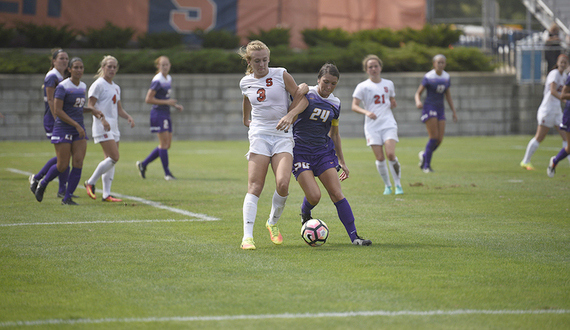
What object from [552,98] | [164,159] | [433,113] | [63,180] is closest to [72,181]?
[63,180]

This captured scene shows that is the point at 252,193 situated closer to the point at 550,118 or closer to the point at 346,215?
the point at 346,215

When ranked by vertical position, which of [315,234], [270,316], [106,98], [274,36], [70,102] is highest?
[274,36]

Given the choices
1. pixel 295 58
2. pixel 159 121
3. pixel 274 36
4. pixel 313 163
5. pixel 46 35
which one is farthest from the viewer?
pixel 274 36

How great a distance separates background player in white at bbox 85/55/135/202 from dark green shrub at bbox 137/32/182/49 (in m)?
16.2

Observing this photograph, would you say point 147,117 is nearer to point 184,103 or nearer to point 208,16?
point 184,103

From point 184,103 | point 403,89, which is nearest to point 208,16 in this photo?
point 184,103

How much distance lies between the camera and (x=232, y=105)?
2456cm

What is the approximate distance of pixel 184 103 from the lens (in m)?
24.4

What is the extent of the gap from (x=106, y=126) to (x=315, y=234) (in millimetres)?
4665

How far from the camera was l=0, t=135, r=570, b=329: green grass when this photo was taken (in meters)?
4.40

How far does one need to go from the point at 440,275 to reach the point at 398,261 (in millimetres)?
607

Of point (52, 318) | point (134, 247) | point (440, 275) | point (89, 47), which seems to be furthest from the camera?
point (89, 47)

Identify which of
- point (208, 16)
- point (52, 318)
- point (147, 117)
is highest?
point (208, 16)

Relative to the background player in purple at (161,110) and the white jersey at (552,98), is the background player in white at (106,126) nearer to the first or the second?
the background player in purple at (161,110)
